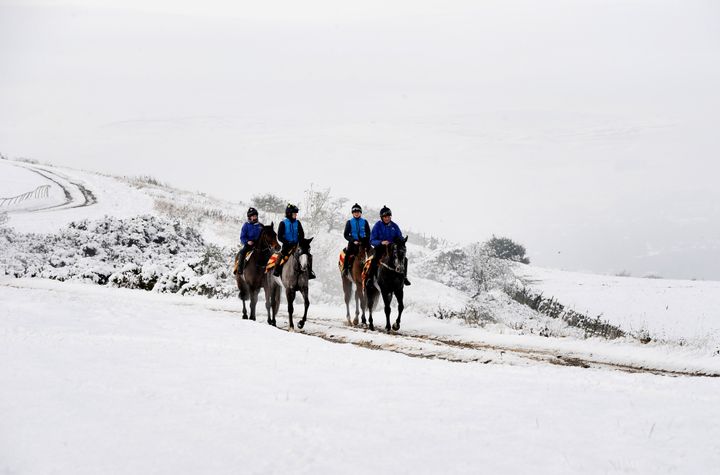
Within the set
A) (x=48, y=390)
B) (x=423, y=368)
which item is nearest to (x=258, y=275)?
(x=423, y=368)

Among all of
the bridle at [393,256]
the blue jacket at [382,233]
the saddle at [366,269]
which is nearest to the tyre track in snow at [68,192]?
the saddle at [366,269]

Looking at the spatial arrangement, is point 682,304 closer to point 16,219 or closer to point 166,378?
point 166,378

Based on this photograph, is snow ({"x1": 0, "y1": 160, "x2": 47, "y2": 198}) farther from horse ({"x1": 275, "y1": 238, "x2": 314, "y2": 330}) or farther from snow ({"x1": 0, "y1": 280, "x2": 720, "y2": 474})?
snow ({"x1": 0, "y1": 280, "x2": 720, "y2": 474})

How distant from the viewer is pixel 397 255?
14.5m

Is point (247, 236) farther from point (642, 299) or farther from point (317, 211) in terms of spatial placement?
point (642, 299)

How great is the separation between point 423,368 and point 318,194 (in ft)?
89.7

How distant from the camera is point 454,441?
15.5ft

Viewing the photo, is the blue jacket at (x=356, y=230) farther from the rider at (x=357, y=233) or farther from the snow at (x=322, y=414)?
the snow at (x=322, y=414)

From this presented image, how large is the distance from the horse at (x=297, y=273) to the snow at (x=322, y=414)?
239 inches

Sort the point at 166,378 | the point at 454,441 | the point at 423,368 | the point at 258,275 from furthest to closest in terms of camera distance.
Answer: the point at 258,275, the point at 423,368, the point at 166,378, the point at 454,441

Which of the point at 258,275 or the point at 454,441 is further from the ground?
the point at 258,275

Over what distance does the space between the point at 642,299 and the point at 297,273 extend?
78.1ft

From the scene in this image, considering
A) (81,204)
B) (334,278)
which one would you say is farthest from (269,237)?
(81,204)

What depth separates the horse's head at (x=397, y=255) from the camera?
1448 cm
